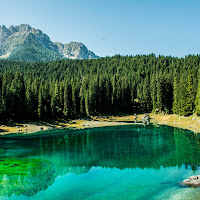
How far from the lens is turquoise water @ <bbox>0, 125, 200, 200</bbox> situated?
2786 centimetres

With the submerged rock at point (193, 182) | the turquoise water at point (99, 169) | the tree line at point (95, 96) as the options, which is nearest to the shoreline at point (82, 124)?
the tree line at point (95, 96)

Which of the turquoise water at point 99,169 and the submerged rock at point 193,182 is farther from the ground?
the submerged rock at point 193,182

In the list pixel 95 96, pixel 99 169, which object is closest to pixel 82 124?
pixel 95 96

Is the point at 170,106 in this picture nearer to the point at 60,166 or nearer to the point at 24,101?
the point at 24,101

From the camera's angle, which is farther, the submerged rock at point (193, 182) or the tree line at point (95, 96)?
the tree line at point (95, 96)

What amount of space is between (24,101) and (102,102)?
156 ft

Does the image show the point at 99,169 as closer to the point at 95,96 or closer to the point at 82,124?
the point at 82,124

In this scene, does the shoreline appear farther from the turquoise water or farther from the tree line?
the turquoise water

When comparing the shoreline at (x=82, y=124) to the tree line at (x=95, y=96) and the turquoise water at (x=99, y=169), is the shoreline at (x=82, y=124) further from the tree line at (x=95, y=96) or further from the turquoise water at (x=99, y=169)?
the turquoise water at (x=99, y=169)

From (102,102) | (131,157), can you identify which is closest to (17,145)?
(131,157)

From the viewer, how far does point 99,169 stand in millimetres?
38500

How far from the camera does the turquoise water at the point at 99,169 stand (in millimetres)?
27859

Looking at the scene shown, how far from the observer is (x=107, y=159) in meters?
44.9

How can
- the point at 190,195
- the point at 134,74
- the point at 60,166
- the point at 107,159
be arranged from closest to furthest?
1. the point at 190,195
2. the point at 60,166
3. the point at 107,159
4. the point at 134,74
